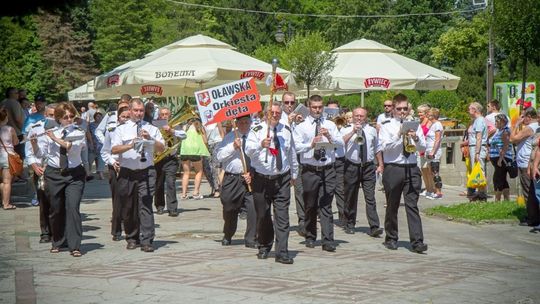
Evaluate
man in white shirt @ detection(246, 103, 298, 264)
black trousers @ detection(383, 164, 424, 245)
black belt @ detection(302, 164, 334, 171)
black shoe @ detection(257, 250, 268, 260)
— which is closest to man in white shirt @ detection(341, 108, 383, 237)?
black trousers @ detection(383, 164, 424, 245)

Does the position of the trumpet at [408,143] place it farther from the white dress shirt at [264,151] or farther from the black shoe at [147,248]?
the black shoe at [147,248]

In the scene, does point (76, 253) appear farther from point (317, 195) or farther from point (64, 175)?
point (317, 195)

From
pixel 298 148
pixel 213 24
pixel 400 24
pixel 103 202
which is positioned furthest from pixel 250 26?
pixel 298 148

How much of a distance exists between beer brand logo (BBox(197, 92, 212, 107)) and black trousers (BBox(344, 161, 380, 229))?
3241 mm

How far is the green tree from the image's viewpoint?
36312mm

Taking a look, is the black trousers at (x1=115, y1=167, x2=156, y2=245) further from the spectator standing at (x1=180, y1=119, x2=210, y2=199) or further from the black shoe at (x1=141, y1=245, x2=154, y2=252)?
the spectator standing at (x1=180, y1=119, x2=210, y2=199)

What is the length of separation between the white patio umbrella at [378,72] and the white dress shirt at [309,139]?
1158cm

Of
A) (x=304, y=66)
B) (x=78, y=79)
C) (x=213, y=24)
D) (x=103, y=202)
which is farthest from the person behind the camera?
(x=213, y=24)

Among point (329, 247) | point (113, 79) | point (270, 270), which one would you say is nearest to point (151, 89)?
point (113, 79)

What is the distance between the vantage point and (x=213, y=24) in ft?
291

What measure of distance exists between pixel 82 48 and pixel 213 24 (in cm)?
1315

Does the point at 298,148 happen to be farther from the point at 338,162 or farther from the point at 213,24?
the point at 213,24

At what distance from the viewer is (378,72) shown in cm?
2661

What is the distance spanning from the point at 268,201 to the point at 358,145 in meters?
3.69
